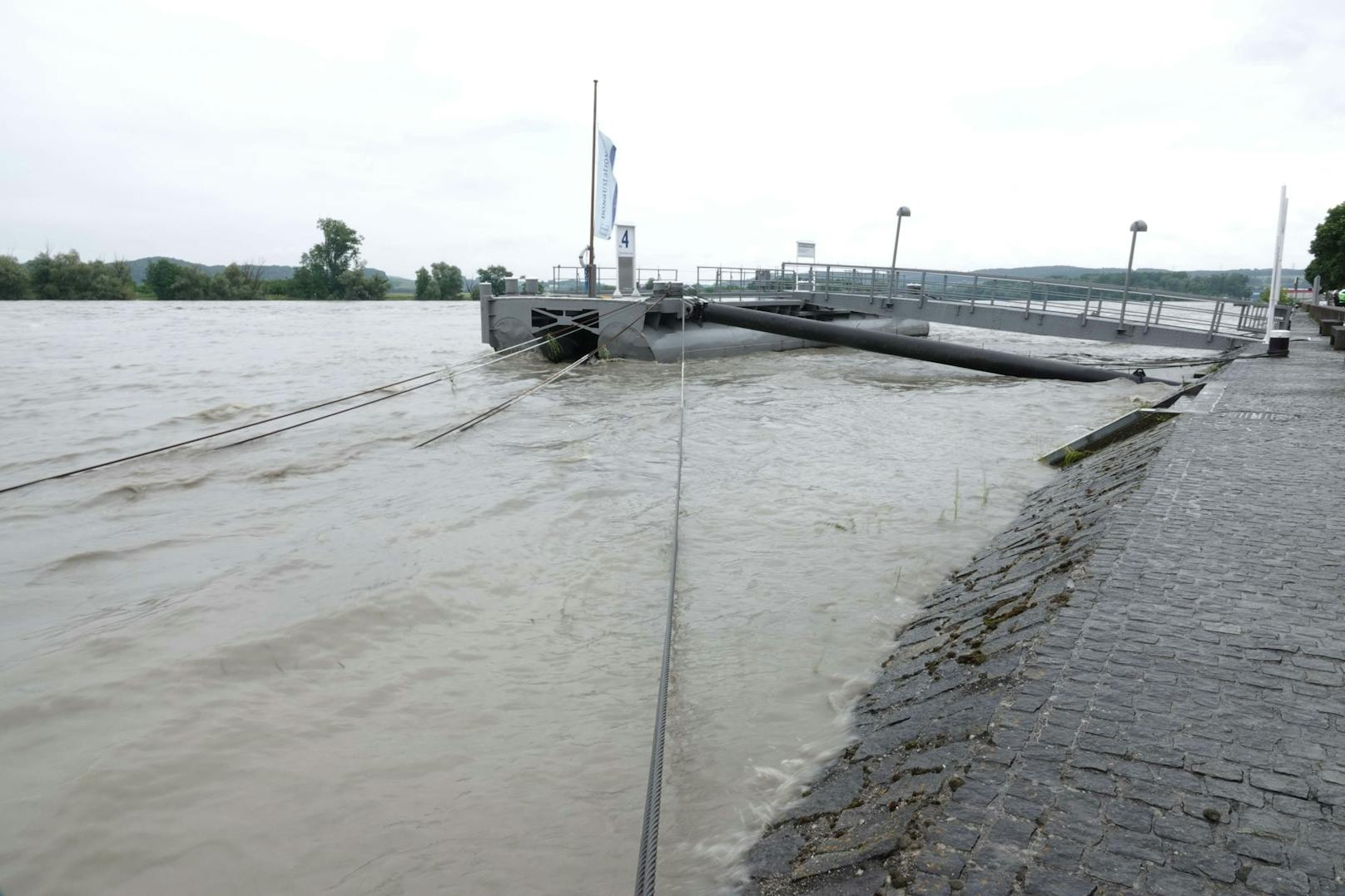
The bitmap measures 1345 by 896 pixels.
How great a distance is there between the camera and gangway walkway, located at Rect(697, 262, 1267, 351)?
75.3 feet

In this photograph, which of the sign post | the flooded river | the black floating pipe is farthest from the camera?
the sign post

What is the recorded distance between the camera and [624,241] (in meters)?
27.1

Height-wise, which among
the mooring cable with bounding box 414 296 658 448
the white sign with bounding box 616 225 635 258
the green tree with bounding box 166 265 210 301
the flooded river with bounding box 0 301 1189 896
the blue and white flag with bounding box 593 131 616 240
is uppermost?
the blue and white flag with bounding box 593 131 616 240

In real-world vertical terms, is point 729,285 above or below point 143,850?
above

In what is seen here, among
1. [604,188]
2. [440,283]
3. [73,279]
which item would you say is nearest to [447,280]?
[440,283]

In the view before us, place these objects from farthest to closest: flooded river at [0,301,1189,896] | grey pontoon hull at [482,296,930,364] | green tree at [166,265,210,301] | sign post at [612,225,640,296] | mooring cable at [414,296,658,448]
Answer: green tree at [166,265,210,301] → sign post at [612,225,640,296] → grey pontoon hull at [482,296,930,364] → mooring cable at [414,296,658,448] → flooded river at [0,301,1189,896]

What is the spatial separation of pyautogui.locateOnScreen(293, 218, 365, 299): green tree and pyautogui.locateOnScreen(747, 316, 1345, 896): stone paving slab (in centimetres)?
10174

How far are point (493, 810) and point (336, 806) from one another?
0.65 m

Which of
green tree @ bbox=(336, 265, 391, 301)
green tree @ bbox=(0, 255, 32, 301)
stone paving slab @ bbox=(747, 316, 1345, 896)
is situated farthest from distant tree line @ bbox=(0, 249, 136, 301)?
stone paving slab @ bbox=(747, 316, 1345, 896)

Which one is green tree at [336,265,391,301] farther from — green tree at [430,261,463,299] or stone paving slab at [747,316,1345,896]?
stone paving slab at [747,316,1345,896]

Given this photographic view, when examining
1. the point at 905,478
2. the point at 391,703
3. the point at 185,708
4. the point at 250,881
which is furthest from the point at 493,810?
the point at 905,478

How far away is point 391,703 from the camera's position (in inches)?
175

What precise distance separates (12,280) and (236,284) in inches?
800

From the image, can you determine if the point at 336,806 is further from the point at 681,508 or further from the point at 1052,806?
the point at 681,508
